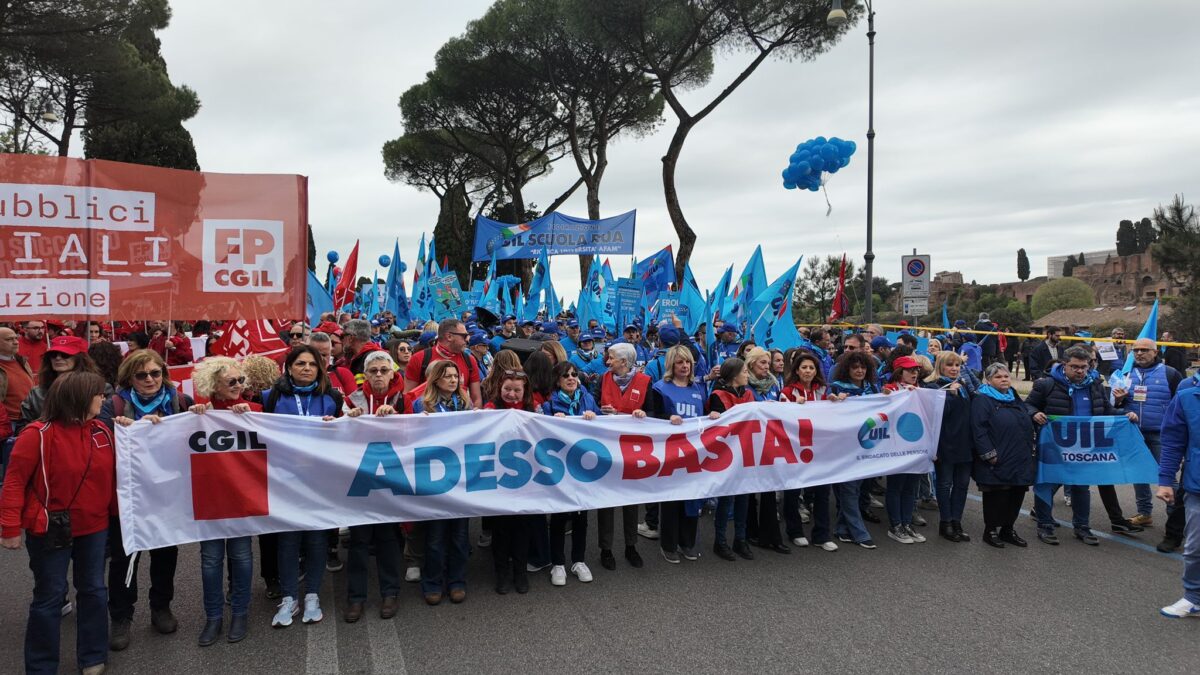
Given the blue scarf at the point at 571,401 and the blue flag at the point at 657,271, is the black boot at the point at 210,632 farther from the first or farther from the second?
the blue flag at the point at 657,271

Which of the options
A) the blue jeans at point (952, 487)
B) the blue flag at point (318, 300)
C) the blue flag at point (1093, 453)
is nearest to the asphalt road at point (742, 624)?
the blue jeans at point (952, 487)

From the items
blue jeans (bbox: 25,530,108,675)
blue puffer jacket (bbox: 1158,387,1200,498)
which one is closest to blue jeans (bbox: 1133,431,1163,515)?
blue puffer jacket (bbox: 1158,387,1200,498)

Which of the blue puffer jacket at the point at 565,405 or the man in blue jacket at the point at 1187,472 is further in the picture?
the blue puffer jacket at the point at 565,405

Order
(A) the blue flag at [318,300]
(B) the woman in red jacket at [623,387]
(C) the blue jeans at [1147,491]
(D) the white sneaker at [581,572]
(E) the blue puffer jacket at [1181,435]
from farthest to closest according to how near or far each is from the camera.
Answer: (A) the blue flag at [318,300] → (C) the blue jeans at [1147,491] → (B) the woman in red jacket at [623,387] → (D) the white sneaker at [581,572] → (E) the blue puffer jacket at [1181,435]

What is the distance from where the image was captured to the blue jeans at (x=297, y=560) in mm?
4023

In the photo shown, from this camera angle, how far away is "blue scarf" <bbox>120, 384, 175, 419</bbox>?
391 centimetres

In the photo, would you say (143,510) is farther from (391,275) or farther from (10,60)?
(10,60)

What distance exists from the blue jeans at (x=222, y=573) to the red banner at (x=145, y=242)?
5.93 feet

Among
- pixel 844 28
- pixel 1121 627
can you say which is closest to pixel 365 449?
pixel 1121 627

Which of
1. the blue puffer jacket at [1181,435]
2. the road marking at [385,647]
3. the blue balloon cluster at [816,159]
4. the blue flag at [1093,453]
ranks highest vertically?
the blue balloon cluster at [816,159]

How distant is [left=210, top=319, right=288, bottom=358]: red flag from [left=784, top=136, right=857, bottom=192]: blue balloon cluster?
Result: 1051 cm

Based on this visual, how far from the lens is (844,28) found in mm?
19734

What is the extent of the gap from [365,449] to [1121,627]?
14.5ft

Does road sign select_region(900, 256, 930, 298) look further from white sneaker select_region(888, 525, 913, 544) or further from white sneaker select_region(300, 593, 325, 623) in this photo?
white sneaker select_region(300, 593, 325, 623)
